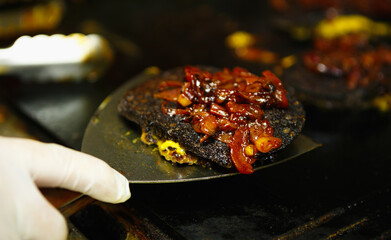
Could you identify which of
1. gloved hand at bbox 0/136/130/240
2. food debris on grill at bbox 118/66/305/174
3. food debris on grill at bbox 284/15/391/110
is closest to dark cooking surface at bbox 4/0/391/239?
food debris on grill at bbox 284/15/391/110

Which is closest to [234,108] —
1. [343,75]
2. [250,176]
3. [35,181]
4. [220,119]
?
[220,119]

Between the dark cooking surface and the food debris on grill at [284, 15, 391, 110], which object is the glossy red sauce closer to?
the dark cooking surface

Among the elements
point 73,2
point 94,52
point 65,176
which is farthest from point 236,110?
point 73,2

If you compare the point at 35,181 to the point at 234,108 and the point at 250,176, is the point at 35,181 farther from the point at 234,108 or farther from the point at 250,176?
the point at 250,176

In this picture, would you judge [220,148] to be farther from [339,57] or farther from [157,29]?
[157,29]

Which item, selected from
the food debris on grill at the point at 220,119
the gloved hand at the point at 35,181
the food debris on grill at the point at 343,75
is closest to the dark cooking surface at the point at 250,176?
the food debris on grill at the point at 343,75

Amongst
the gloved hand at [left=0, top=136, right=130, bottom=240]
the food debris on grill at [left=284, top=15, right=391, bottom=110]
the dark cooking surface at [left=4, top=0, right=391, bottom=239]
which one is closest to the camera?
the gloved hand at [left=0, top=136, right=130, bottom=240]

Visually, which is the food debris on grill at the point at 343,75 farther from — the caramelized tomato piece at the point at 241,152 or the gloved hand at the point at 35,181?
the gloved hand at the point at 35,181
